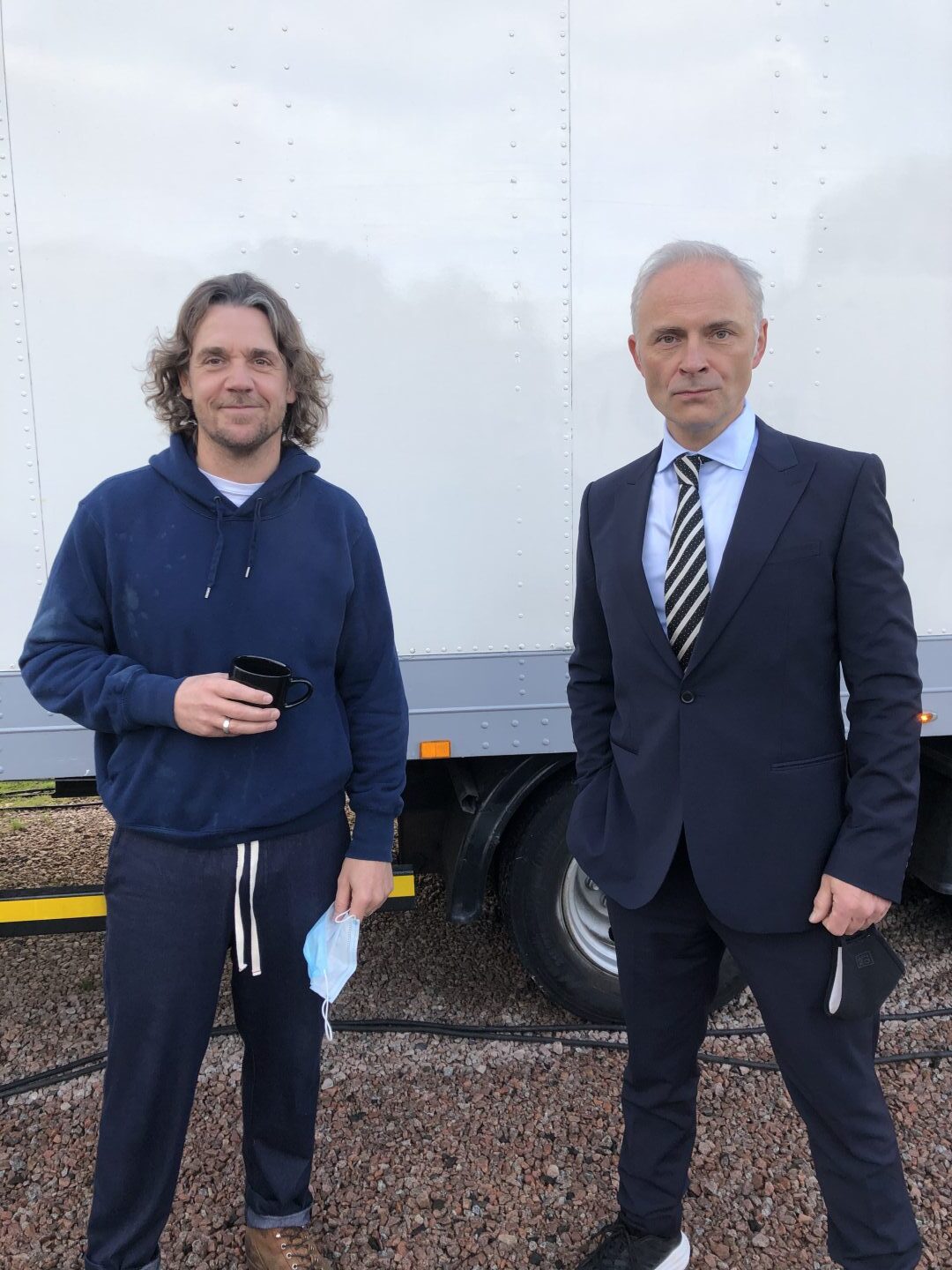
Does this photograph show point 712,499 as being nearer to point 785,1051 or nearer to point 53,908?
point 785,1051

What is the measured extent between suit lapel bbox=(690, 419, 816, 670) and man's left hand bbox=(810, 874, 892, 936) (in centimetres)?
44

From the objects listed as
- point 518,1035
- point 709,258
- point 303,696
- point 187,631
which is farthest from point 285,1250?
point 709,258

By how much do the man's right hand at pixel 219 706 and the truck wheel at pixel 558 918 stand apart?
4.61 feet

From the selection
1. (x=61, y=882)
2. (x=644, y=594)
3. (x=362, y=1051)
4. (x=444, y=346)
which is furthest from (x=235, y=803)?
(x=61, y=882)

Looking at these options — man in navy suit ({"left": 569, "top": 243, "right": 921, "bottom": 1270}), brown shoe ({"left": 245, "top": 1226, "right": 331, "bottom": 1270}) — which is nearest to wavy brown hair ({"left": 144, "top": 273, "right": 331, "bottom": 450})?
man in navy suit ({"left": 569, "top": 243, "right": 921, "bottom": 1270})

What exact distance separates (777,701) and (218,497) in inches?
41.7

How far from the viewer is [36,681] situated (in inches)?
61.8

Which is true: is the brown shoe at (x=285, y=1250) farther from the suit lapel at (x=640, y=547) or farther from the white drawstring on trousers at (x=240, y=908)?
the suit lapel at (x=640, y=547)

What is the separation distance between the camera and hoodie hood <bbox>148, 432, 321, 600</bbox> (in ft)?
5.23

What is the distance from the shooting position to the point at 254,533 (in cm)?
160

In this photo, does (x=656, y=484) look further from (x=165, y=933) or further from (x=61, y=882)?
(x=61, y=882)

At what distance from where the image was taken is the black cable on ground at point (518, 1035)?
8.75ft

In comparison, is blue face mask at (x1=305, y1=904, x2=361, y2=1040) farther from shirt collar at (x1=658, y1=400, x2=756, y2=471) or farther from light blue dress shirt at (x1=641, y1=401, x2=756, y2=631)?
shirt collar at (x1=658, y1=400, x2=756, y2=471)

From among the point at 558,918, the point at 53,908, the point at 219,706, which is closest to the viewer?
the point at 219,706
